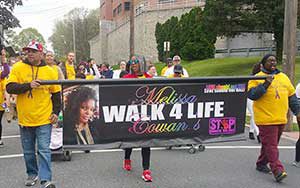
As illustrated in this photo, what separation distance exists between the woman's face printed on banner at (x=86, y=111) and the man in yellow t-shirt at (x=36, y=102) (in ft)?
1.17

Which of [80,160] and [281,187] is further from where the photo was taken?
[80,160]

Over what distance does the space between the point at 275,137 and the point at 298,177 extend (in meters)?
0.81

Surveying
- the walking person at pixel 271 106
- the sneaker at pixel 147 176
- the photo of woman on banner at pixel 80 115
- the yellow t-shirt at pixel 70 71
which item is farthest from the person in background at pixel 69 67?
the walking person at pixel 271 106

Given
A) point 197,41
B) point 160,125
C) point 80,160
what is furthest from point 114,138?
point 197,41

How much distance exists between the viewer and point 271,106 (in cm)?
536

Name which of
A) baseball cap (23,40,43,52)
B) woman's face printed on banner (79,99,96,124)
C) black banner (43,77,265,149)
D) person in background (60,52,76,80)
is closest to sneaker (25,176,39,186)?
black banner (43,77,265,149)

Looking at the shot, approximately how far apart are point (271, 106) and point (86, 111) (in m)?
2.73

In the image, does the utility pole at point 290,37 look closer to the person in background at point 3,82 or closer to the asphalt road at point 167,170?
the asphalt road at point 167,170

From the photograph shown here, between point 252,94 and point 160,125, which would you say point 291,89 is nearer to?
point 252,94

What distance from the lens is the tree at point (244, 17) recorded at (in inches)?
890

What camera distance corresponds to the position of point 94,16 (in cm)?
9612

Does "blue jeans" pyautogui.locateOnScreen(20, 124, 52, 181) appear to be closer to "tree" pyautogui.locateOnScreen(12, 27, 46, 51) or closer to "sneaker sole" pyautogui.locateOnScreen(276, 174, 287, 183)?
"sneaker sole" pyautogui.locateOnScreen(276, 174, 287, 183)

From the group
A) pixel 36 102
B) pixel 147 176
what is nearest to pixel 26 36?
pixel 36 102

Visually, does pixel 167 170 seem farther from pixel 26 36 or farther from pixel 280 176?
pixel 26 36
